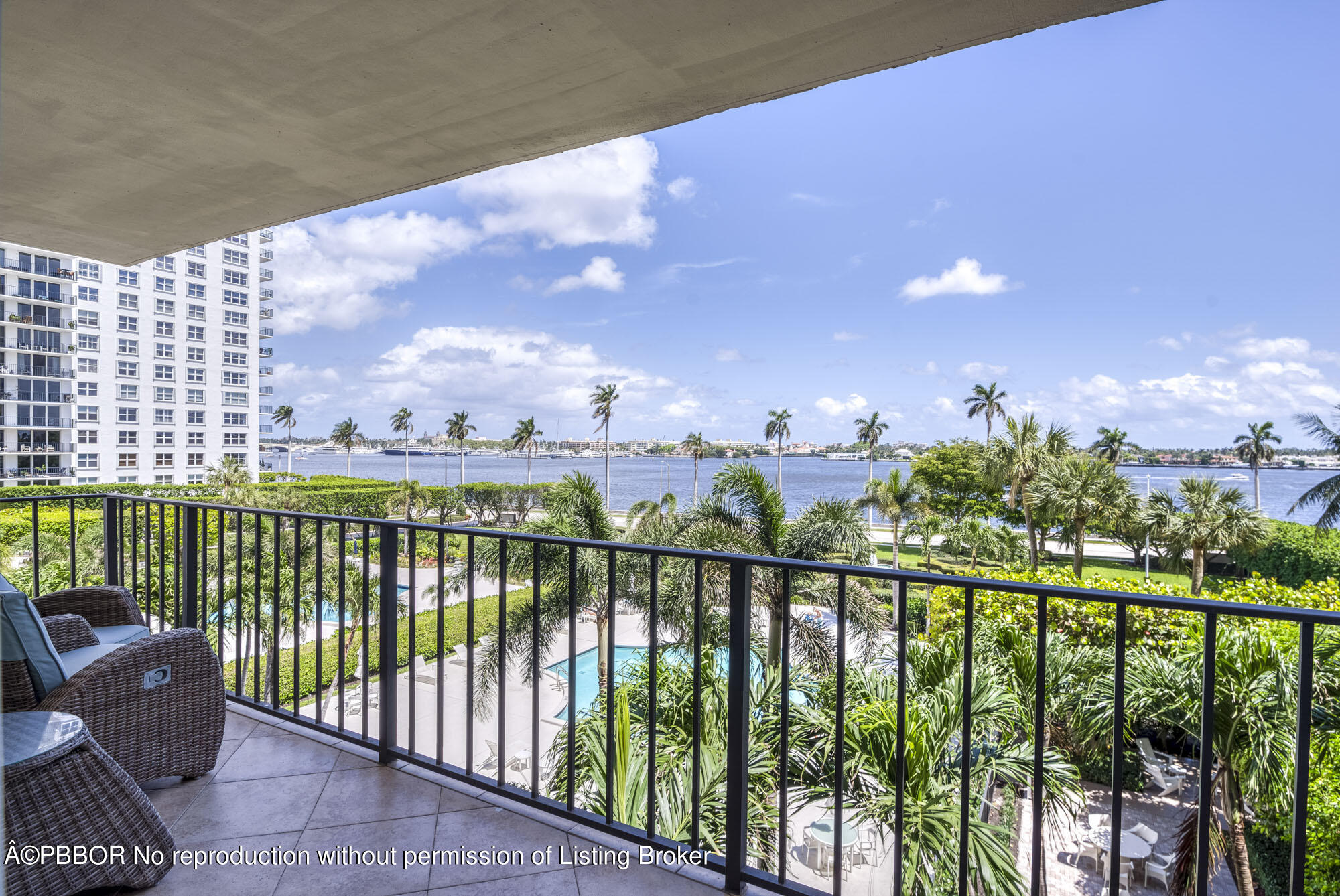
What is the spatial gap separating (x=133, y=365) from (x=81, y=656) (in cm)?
4879

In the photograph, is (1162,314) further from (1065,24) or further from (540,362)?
(1065,24)

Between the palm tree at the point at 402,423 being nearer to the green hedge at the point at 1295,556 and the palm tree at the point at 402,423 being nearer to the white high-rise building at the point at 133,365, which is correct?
the white high-rise building at the point at 133,365

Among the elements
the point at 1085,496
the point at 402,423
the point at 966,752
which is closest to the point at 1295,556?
the point at 1085,496

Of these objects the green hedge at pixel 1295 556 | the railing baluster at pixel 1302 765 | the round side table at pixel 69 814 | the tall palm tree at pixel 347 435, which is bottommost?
the green hedge at pixel 1295 556

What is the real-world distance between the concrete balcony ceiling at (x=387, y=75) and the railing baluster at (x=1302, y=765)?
1.40 m

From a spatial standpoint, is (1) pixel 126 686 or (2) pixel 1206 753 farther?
(1) pixel 126 686

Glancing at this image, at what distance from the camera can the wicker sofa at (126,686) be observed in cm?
179

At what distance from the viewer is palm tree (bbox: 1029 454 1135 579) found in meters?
22.7

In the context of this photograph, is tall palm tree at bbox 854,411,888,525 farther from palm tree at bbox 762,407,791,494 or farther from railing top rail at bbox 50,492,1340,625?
railing top rail at bbox 50,492,1340,625

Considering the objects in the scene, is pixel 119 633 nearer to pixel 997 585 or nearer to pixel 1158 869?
pixel 997 585

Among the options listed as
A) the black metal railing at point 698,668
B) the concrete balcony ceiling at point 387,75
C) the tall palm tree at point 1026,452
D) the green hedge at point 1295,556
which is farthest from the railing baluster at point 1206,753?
the tall palm tree at point 1026,452

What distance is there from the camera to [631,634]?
18984mm

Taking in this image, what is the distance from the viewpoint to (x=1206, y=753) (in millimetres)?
1186

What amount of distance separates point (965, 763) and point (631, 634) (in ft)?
59.8
